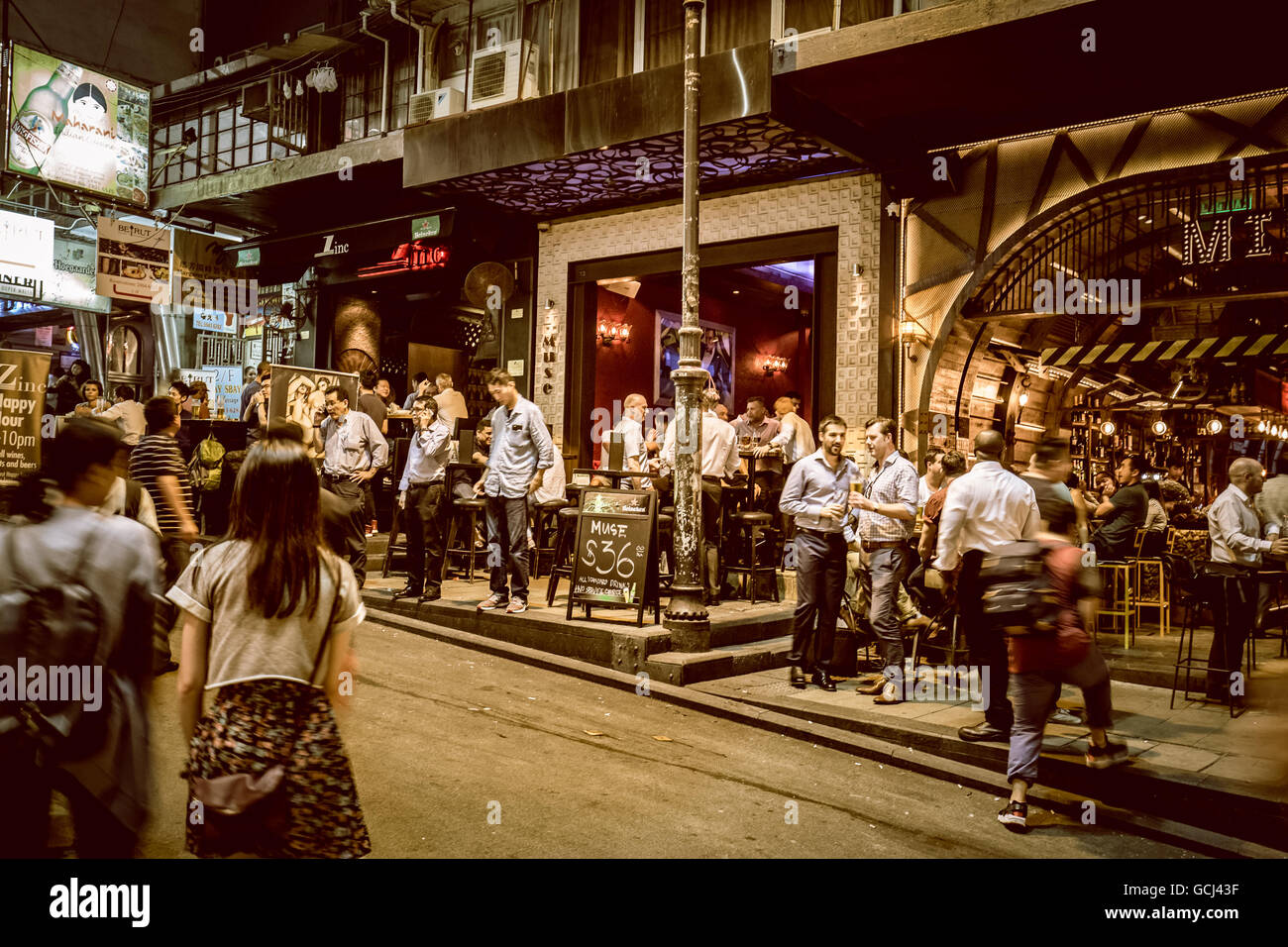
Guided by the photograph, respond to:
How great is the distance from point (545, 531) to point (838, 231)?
5.46m

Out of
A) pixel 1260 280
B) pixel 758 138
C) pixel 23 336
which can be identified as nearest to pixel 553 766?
pixel 758 138

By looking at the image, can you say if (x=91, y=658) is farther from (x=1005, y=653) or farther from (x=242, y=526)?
(x=1005, y=653)

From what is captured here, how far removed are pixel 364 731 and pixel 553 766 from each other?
4.33ft

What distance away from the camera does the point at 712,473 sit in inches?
408

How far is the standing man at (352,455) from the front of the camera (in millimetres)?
10562

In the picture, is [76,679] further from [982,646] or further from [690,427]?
[690,427]

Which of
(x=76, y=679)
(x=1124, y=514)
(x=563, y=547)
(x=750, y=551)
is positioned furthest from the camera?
(x=1124, y=514)

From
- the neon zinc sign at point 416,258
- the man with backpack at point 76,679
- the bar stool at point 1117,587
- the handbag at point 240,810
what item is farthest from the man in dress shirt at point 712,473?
the handbag at point 240,810

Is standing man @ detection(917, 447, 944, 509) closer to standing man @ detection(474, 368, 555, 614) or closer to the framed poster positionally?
standing man @ detection(474, 368, 555, 614)

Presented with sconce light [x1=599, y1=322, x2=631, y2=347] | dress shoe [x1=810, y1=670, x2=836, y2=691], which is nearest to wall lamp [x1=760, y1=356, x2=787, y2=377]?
sconce light [x1=599, y1=322, x2=631, y2=347]

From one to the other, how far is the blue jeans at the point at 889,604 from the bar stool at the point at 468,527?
4513 mm

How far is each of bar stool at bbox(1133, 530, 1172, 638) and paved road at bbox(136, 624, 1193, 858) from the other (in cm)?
657

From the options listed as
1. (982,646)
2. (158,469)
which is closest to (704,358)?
(982,646)

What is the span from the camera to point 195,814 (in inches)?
108
